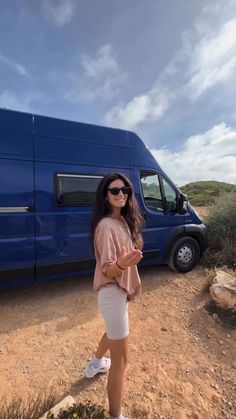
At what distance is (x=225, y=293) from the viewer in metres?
3.80

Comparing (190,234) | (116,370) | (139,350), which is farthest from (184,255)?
(116,370)

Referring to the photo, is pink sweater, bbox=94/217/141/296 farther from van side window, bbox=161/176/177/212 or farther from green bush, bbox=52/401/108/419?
van side window, bbox=161/176/177/212

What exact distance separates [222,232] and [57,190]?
4.25 metres

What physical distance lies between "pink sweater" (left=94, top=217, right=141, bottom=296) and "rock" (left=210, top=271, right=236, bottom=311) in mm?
2436

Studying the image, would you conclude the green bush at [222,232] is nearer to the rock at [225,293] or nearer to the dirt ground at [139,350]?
the dirt ground at [139,350]

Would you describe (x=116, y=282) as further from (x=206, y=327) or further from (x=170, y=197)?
(x=170, y=197)

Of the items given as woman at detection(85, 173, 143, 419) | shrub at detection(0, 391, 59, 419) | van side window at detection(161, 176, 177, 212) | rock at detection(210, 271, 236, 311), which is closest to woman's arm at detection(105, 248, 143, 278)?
woman at detection(85, 173, 143, 419)

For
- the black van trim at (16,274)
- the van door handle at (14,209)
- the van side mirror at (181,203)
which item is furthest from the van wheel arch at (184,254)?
the van door handle at (14,209)

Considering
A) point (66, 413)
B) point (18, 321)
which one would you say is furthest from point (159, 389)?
point (18, 321)

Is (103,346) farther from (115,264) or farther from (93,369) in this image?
(115,264)

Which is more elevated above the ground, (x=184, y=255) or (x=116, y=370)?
(x=184, y=255)

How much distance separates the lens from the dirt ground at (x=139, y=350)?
2.45m

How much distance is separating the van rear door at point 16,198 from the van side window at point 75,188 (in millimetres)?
442

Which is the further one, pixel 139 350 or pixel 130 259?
pixel 139 350
